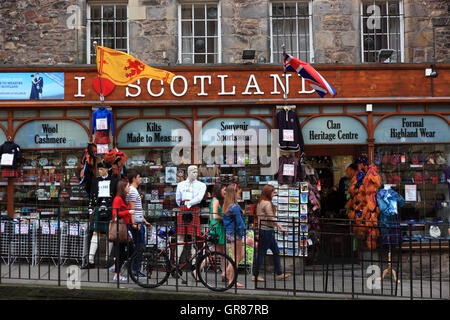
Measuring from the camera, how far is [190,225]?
936 cm

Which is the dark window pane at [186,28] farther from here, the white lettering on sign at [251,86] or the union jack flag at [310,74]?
the union jack flag at [310,74]

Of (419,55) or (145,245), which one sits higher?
(419,55)

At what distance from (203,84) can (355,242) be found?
5.29 metres

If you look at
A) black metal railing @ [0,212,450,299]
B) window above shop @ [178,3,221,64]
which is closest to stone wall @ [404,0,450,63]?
window above shop @ [178,3,221,64]

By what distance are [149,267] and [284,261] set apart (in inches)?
88.9

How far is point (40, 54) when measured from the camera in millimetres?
11820

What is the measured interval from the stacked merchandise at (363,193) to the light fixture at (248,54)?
3.58 meters

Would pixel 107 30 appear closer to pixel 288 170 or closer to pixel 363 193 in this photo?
pixel 288 170

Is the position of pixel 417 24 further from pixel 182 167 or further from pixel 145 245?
pixel 145 245

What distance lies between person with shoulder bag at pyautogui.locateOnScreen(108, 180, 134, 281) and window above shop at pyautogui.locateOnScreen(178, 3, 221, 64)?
14.7ft

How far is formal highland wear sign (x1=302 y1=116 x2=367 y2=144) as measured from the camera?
1161 centimetres

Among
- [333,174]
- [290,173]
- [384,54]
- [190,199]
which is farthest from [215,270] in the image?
[384,54]

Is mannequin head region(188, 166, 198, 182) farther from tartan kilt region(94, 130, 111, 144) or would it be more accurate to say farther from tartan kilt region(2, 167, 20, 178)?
tartan kilt region(2, 167, 20, 178)
